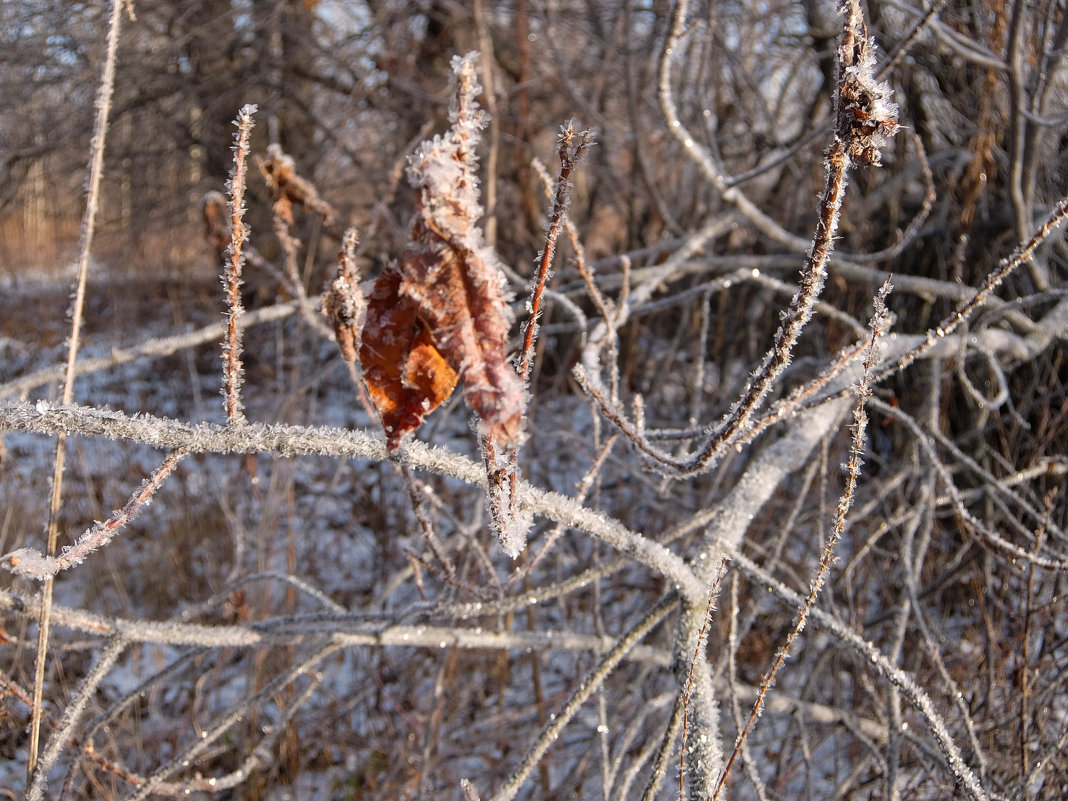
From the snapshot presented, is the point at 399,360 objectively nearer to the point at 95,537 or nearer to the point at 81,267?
the point at 95,537

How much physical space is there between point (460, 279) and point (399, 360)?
0.34 feet

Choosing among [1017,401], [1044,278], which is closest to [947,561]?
[1017,401]

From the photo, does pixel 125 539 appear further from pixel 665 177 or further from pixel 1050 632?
pixel 1050 632

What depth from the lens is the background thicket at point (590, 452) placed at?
1.28m

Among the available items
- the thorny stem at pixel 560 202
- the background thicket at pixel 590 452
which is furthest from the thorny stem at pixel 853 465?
the thorny stem at pixel 560 202

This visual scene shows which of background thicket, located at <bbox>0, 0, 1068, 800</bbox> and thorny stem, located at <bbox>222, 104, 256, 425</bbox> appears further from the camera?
background thicket, located at <bbox>0, 0, 1068, 800</bbox>

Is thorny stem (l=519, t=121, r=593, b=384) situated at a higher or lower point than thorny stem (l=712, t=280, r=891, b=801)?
higher

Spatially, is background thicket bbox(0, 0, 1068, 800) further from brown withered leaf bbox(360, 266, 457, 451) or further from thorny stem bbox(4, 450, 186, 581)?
brown withered leaf bbox(360, 266, 457, 451)

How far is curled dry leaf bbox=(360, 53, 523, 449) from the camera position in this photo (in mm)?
546

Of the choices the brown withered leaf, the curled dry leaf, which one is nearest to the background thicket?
the brown withered leaf

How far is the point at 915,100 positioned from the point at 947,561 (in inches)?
86.5

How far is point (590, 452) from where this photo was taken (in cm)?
254

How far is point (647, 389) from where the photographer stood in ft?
13.7

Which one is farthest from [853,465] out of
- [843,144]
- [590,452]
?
[590,452]
